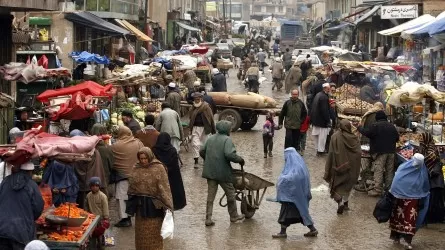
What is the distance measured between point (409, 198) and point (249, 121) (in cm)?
1252

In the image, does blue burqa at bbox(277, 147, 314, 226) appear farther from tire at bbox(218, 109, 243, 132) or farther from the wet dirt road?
tire at bbox(218, 109, 243, 132)

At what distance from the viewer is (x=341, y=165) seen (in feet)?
49.3

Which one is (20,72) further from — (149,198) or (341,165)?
(149,198)

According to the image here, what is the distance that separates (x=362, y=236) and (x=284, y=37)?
66.5 metres

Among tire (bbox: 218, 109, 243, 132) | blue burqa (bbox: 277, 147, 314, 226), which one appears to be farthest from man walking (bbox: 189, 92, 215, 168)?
blue burqa (bbox: 277, 147, 314, 226)

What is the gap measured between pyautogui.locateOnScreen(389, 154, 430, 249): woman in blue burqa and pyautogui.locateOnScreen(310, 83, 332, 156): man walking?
310 inches

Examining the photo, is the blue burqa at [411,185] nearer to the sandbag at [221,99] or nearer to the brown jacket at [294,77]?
the sandbag at [221,99]


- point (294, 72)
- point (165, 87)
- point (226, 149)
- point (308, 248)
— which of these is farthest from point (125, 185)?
point (294, 72)

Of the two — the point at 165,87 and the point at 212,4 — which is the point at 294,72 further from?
the point at 212,4

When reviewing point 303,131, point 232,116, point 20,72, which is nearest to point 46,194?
point 20,72

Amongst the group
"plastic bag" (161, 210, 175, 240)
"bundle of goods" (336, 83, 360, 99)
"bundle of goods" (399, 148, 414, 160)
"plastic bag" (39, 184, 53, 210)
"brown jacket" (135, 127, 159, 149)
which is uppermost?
"bundle of goods" (336, 83, 360, 99)

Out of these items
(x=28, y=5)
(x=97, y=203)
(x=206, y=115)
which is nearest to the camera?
(x=97, y=203)

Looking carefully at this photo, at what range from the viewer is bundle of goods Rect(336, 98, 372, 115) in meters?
22.0

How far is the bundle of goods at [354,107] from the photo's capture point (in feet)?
72.2
